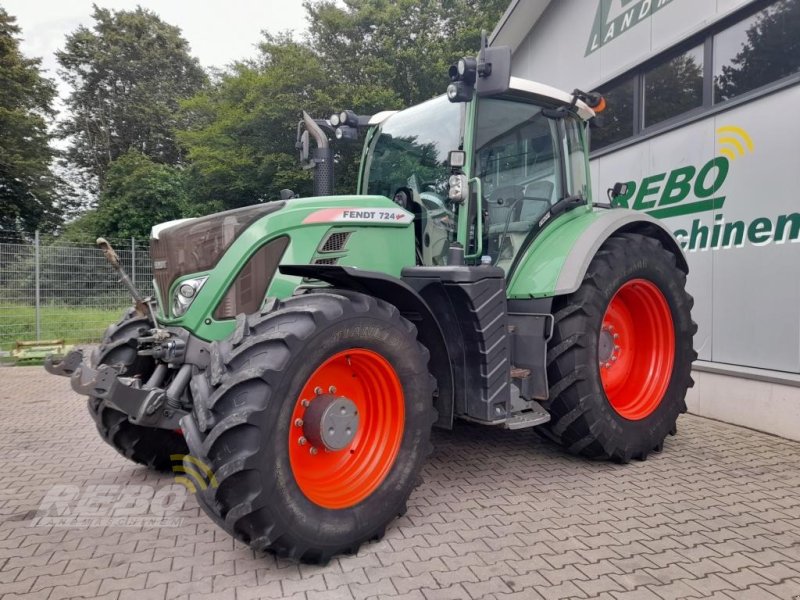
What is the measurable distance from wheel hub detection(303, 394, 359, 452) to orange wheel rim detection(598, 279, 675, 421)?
7.19ft

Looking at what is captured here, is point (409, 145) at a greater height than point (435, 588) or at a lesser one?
greater

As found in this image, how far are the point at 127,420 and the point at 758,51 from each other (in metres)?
5.66

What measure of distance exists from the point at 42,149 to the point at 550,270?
2369 centimetres

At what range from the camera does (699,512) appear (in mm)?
3129

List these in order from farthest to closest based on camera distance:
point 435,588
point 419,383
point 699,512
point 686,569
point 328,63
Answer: point 328,63 → point 699,512 → point 419,383 → point 686,569 → point 435,588

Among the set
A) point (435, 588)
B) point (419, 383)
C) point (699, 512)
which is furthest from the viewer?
point (699, 512)

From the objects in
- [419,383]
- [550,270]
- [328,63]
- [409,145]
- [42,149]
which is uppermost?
[328,63]

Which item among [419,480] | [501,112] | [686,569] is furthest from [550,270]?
[686,569]

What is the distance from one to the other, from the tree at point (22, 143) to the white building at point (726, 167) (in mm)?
21477

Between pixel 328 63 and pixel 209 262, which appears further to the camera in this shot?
pixel 328 63

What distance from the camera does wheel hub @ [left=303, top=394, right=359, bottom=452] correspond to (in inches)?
104

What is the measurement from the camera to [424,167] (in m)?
3.80

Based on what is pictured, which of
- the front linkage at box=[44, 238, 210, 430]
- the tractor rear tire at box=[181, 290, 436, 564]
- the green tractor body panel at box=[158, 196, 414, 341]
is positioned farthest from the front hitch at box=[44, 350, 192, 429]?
the green tractor body panel at box=[158, 196, 414, 341]

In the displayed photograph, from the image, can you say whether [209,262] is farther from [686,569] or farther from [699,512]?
[699,512]
